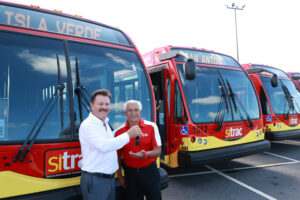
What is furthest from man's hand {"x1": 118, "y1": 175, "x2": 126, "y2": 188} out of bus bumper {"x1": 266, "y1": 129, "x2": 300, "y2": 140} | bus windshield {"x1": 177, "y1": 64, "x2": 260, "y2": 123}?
bus bumper {"x1": 266, "y1": 129, "x2": 300, "y2": 140}

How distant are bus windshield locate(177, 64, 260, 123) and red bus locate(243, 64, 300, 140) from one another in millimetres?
1657

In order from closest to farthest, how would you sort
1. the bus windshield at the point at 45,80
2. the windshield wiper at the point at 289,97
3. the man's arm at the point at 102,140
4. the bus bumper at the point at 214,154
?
the man's arm at the point at 102,140 → the bus windshield at the point at 45,80 → the bus bumper at the point at 214,154 → the windshield wiper at the point at 289,97

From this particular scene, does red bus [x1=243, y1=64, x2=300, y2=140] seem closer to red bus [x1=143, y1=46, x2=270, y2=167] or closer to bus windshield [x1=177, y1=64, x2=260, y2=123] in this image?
bus windshield [x1=177, y1=64, x2=260, y2=123]

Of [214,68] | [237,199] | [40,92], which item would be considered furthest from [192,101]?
[40,92]

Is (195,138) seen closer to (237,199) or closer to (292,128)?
(237,199)

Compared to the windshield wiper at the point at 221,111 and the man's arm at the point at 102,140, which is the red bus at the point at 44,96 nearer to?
the man's arm at the point at 102,140

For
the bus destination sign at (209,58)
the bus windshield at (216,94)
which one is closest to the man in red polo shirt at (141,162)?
A: the bus windshield at (216,94)

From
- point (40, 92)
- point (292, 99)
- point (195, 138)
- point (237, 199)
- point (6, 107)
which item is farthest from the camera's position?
point (292, 99)

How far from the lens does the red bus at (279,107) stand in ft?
23.4

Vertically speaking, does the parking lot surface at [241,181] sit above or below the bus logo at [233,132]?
below

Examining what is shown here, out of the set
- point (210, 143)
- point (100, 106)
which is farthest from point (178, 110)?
point (100, 106)

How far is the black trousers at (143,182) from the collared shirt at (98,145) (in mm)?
277

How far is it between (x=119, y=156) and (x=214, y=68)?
349 centimetres

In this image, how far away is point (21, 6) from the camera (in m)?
2.55
